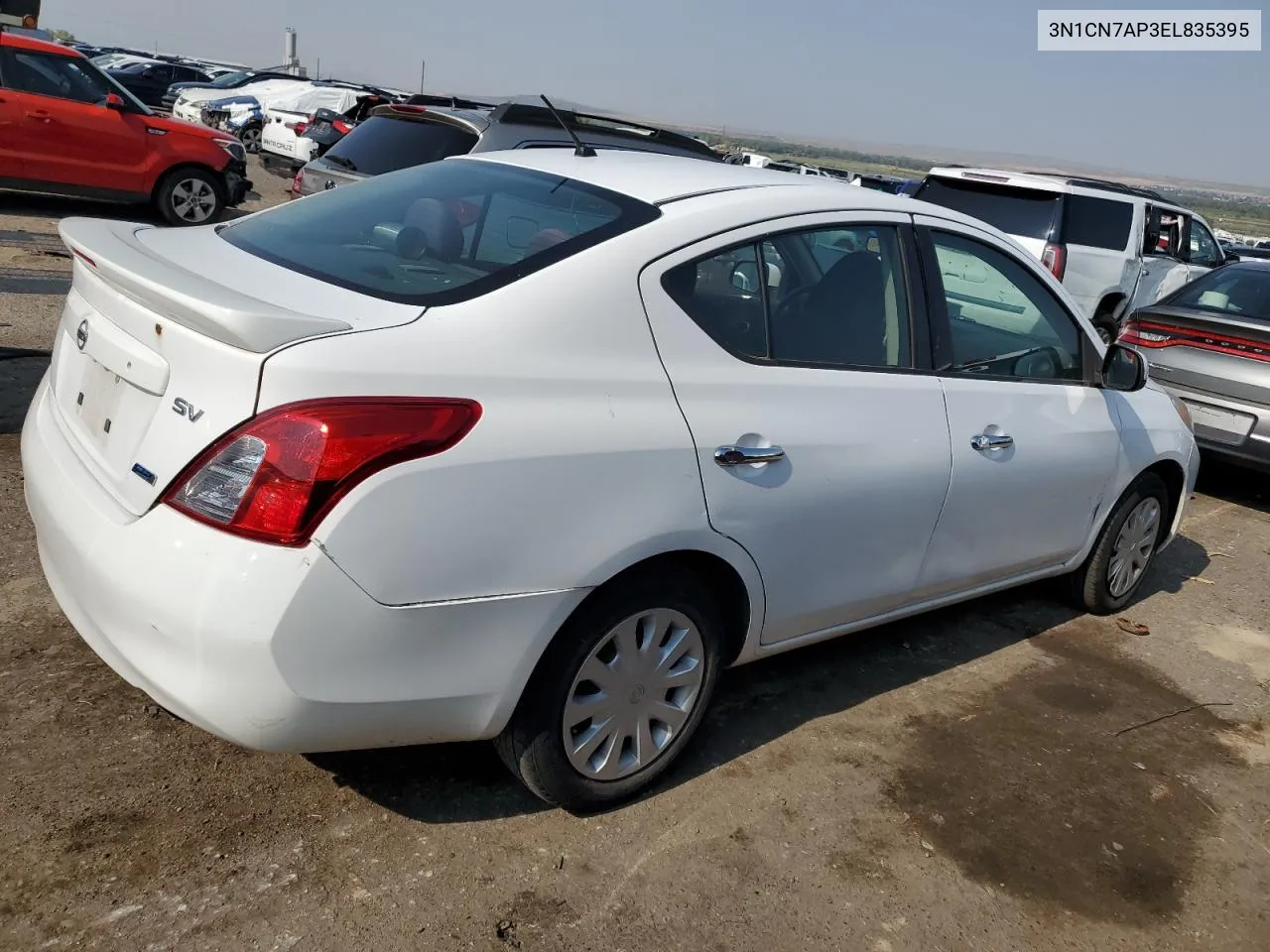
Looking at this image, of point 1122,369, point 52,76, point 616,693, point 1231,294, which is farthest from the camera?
point 52,76

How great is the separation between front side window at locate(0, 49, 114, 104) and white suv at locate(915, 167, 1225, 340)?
27.2 feet

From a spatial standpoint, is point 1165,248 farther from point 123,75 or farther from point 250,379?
point 123,75

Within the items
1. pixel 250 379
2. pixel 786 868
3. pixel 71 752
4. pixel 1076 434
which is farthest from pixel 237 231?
pixel 1076 434

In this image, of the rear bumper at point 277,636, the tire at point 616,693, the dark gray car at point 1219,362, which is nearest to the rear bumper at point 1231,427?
the dark gray car at point 1219,362

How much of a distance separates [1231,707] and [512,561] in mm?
3153

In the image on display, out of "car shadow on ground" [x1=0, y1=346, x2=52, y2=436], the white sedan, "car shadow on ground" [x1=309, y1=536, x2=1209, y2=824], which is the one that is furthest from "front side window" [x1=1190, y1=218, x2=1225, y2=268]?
"car shadow on ground" [x1=0, y1=346, x2=52, y2=436]

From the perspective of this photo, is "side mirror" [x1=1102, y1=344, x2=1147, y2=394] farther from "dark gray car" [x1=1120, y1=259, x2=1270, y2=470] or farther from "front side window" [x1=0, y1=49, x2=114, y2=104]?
"front side window" [x1=0, y1=49, x2=114, y2=104]

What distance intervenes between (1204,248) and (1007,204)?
3989mm

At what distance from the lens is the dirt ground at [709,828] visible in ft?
8.27

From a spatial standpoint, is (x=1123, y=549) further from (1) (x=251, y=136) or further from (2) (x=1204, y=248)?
(1) (x=251, y=136)

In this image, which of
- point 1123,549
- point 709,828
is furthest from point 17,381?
point 1123,549

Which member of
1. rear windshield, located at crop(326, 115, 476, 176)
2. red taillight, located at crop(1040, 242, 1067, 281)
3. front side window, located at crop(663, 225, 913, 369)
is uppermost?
rear windshield, located at crop(326, 115, 476, 176)

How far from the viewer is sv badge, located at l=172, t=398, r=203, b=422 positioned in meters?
2.33

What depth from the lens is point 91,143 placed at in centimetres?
1110
